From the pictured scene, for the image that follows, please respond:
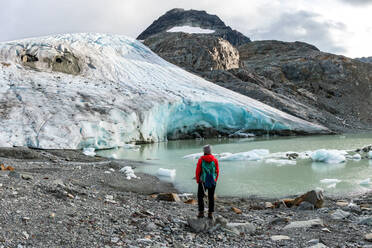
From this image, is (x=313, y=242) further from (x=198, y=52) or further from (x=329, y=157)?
(x=198, y=52)

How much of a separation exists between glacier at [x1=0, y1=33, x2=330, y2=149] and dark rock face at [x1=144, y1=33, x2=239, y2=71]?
1518 centimetres

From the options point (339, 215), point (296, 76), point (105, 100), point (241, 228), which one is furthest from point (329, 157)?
point (296, 76)

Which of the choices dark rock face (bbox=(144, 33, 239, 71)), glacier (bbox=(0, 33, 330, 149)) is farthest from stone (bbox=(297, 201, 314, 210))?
dark rock face (bbox=(144, 33, 239, 71))

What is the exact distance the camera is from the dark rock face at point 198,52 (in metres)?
43.1

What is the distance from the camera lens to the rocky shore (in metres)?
3.93

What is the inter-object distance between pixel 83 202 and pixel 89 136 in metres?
11.1

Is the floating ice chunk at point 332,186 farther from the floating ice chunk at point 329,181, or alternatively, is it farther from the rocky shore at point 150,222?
the rocky shore at point 150,222

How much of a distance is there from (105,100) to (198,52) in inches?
1043

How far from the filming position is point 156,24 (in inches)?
3506

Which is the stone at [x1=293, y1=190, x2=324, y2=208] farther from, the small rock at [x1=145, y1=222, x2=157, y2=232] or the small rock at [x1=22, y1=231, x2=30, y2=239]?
the small rock at [x1=22, y1=231, x2=30, y2=239]

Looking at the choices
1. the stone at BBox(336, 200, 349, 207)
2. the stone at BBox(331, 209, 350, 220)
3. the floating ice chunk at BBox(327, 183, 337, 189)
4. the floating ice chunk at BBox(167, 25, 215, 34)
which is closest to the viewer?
the stone at BBox(331, 209, 350, 220)

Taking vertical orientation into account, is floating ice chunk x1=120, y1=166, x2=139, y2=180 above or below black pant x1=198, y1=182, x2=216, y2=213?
below

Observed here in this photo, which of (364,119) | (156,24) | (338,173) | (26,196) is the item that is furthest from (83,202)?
(156,24)

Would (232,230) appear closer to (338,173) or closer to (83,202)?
(83,202)
